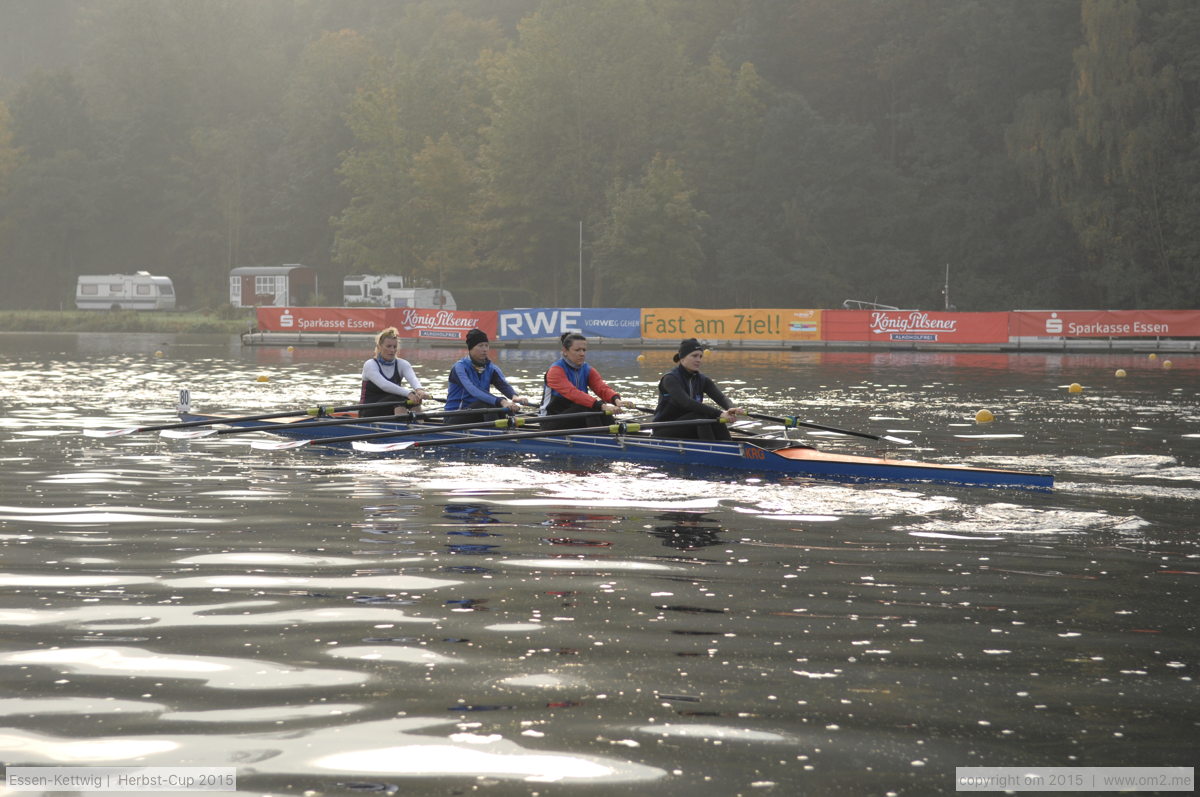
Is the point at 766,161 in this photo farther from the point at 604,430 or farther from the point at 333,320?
the point at 604,430

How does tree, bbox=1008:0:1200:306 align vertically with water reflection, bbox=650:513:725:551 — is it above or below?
above

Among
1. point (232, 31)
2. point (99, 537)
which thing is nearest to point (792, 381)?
point (99, 537)

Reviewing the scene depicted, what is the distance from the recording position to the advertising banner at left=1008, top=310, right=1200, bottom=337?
41344 millimetres

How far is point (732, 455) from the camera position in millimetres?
13562

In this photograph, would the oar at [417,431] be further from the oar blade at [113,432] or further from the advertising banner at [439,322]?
the advertising banner at [439,322]

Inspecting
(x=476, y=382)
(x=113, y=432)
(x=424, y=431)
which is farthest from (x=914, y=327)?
(x=424, y=431)

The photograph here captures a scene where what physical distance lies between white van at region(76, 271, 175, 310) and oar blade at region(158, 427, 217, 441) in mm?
67980

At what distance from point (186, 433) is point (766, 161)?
55.2m

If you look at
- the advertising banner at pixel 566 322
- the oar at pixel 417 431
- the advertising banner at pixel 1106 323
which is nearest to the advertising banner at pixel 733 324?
the advertising banner at pixel 566 322

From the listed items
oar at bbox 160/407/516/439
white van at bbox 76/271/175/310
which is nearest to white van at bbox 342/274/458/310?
white van at bbox 76/271/175/310

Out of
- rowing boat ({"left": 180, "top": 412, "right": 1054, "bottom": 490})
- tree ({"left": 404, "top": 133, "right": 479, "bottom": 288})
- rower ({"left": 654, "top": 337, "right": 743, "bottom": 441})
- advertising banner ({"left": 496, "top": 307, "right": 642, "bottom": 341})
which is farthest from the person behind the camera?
tree ({"left": 404, "top": 133, "right": 479, "bottom": 288})

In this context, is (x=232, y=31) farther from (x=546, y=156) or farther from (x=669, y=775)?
(x=669, y=775)

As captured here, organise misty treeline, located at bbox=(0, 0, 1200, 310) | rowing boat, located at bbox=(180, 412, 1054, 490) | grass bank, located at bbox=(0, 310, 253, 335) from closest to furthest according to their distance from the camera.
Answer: rowing boat, located at bbox=(180, 412, 1054, 490) < misty treeline, located at bbox=(0, 0, 1200, 310) < grass bank, located at bbox=(0, 310, 253, 335)

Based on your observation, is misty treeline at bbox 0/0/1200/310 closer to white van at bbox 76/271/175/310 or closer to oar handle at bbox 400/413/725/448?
white van at bbox 76/271/175/310
